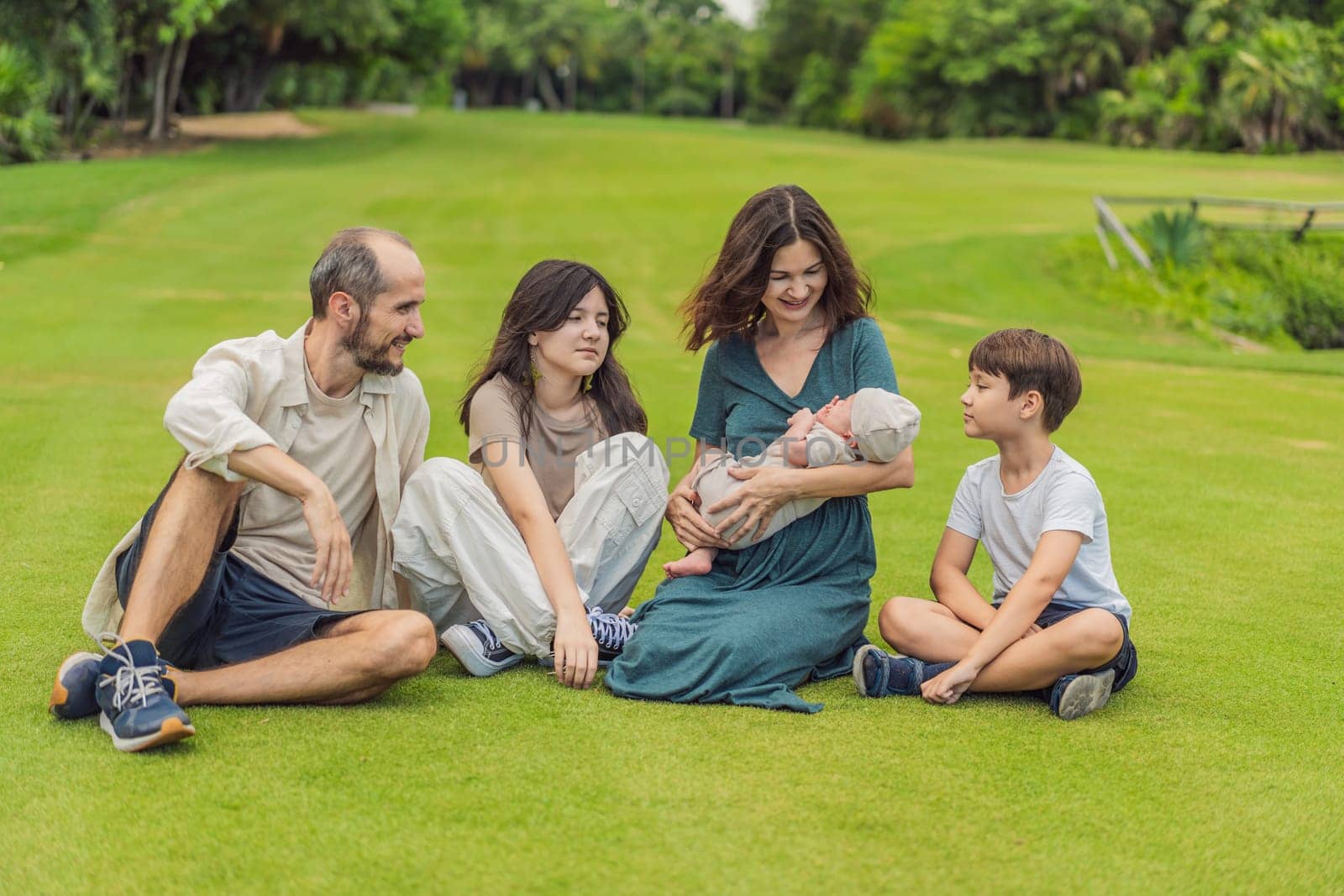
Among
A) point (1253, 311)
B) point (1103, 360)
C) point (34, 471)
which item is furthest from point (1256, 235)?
point (34, 471)

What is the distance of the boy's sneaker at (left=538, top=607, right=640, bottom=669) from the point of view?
4.30 metres

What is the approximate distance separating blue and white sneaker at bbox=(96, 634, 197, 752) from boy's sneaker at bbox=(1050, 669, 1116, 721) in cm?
247

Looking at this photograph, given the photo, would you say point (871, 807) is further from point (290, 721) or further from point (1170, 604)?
point (1170, 604)

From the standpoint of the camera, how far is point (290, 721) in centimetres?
369

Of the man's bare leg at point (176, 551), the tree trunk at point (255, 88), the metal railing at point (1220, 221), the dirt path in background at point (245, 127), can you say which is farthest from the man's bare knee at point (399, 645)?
the tree trunk at point (255, 88)

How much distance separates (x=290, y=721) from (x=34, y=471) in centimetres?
415

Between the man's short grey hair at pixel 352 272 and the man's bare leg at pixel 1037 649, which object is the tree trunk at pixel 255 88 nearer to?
the man's short grey hair at pixel 352 272

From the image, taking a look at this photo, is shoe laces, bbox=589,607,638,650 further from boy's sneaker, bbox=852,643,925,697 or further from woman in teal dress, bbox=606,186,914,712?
boy's sneaker, bbox=852,643,925,697

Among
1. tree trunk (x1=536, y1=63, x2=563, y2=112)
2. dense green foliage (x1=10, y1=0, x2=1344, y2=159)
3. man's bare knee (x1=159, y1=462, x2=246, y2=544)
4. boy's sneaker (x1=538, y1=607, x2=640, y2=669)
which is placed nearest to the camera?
man's bare knee (x1=159, y1=462, x2=246, y2=544)

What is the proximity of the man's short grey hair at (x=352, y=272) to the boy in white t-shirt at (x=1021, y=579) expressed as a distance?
6.23ft

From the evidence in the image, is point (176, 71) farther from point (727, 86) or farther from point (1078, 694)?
point (727, 86)

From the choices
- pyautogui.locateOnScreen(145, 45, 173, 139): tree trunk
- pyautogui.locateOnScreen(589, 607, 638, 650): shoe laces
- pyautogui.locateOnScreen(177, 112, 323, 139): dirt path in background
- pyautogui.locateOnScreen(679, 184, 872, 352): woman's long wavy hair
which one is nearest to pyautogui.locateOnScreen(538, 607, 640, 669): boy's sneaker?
pyautogui.locateOnScreen(589, 607, 638, 650): shoe laces

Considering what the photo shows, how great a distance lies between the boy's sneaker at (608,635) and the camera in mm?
4305

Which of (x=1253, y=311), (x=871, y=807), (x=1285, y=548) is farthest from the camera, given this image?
(x=1253, y=311)
